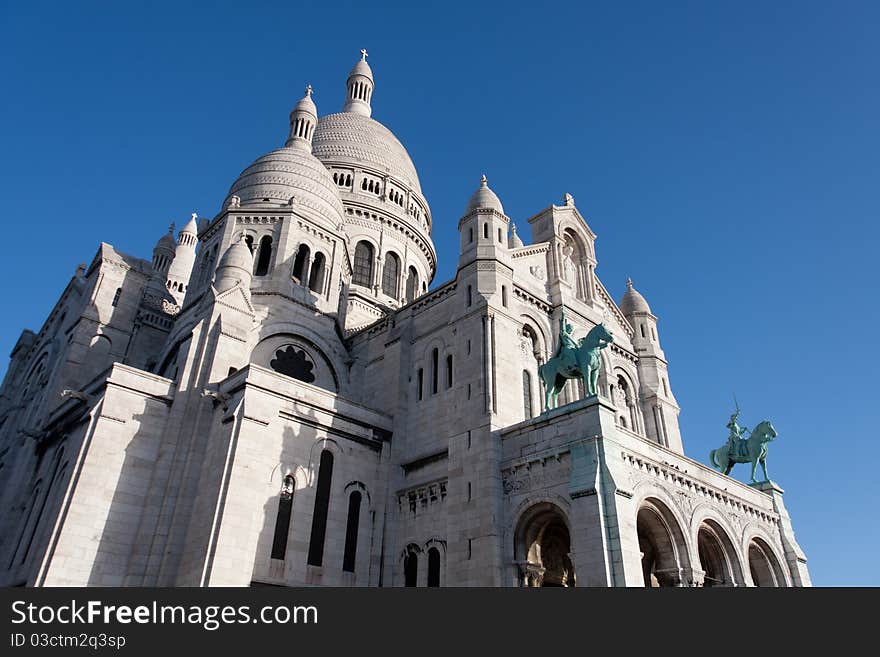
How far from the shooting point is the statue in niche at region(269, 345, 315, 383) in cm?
3182

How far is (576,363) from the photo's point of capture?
79.3 ft

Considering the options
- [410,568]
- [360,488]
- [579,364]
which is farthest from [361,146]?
[410,568]

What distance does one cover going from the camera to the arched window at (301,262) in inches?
1393

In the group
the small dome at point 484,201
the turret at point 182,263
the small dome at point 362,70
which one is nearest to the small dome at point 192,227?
the turret at point 182,263

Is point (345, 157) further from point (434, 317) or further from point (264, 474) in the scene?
point (264, 474)

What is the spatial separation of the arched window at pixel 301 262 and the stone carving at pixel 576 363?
53.2 ft

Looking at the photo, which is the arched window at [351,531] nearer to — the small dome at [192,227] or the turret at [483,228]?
the turret at [483,228]

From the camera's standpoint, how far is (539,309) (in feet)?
102

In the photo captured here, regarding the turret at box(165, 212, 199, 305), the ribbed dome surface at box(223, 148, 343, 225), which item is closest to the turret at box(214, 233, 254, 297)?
the ribbed dome surface at box(223, 148, 343, 225)

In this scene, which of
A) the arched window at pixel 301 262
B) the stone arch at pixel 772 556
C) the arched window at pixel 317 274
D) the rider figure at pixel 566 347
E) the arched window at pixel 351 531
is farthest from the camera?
the arched window at pixel 317 274

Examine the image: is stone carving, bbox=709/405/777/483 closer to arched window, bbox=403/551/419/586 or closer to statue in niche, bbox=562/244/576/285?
statue in niche, bbox=562/244/576/285
